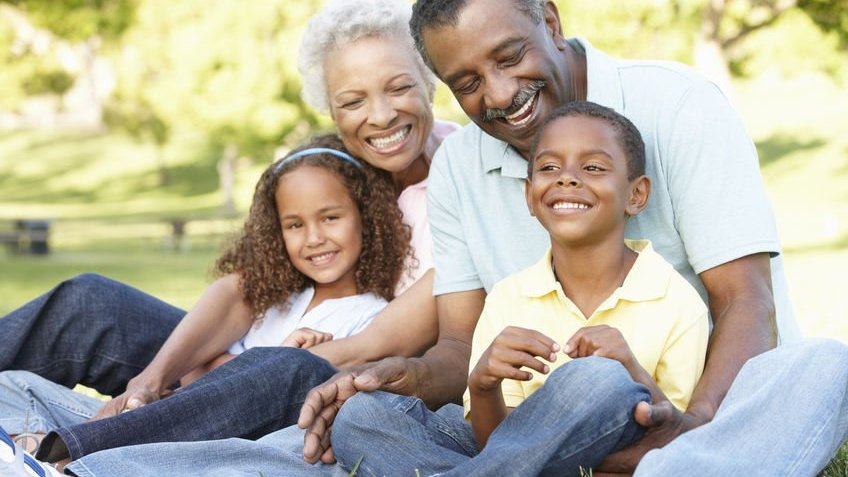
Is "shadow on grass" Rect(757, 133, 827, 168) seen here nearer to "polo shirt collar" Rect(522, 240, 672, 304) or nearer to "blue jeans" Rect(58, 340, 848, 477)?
"polo shirt collar" Rect(522, 240, 672, 304)

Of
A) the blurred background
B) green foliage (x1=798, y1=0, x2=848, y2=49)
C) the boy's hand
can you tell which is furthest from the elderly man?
green foliage (x1=798, y1=0, x2=848, y2=49)

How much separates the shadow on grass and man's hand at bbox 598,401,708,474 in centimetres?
2516

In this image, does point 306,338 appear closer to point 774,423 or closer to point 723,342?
point 723,342

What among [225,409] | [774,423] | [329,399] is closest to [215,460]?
[225,409]

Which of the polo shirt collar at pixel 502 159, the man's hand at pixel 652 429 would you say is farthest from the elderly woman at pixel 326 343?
the man's hand at pixel 652 429

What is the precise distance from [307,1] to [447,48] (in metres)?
16.5

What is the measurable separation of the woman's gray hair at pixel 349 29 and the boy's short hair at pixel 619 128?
1.12 metres

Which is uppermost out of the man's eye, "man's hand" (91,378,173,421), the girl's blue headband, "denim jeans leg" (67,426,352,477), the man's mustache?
the man's eye

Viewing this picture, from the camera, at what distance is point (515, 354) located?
268 cm

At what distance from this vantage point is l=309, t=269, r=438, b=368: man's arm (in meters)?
3.87

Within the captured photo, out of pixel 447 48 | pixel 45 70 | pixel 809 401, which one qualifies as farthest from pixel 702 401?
pixel 45 70

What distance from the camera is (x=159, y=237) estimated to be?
22.1 meters

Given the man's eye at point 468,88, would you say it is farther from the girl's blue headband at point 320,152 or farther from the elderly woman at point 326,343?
the girl's blue headband at point 320,152

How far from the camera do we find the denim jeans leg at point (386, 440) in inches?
119
